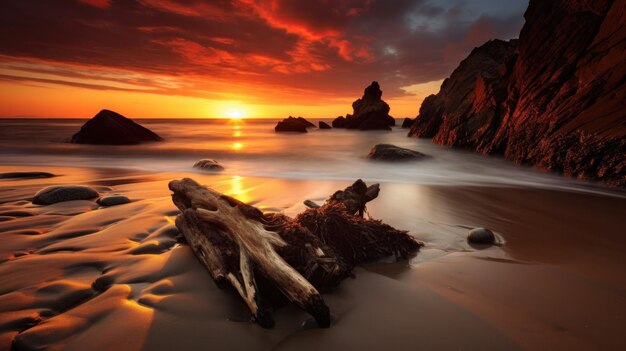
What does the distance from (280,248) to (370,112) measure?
2372 inches

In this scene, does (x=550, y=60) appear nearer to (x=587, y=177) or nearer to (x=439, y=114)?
(x=587, y=177)

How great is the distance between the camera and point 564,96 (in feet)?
35.1

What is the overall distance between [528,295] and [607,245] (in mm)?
2384

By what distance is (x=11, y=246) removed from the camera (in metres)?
3.63

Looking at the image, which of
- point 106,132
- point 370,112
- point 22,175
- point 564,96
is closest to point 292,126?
point 370,112

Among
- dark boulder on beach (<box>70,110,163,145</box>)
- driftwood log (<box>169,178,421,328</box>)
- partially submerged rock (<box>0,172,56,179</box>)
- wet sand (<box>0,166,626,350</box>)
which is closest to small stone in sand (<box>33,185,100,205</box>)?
wet sand (<box>0,166,626,350</box>)

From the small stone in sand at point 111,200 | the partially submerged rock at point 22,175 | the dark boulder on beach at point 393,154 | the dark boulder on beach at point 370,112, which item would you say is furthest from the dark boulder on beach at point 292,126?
the small stone in sand at point 111,200

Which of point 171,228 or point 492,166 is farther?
point 492,166

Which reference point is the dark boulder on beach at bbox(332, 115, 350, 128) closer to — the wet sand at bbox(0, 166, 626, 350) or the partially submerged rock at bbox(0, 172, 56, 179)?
the partially submerged rock at bbox(0, 172, 56, 179)

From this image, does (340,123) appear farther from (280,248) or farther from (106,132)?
(280,248)

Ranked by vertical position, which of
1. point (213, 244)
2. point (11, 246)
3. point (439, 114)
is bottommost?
point (11, 246)

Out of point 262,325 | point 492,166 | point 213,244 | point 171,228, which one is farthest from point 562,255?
point 492,166

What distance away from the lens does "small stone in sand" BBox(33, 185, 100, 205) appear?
18.4 ft

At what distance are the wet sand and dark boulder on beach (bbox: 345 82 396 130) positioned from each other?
178 ft
